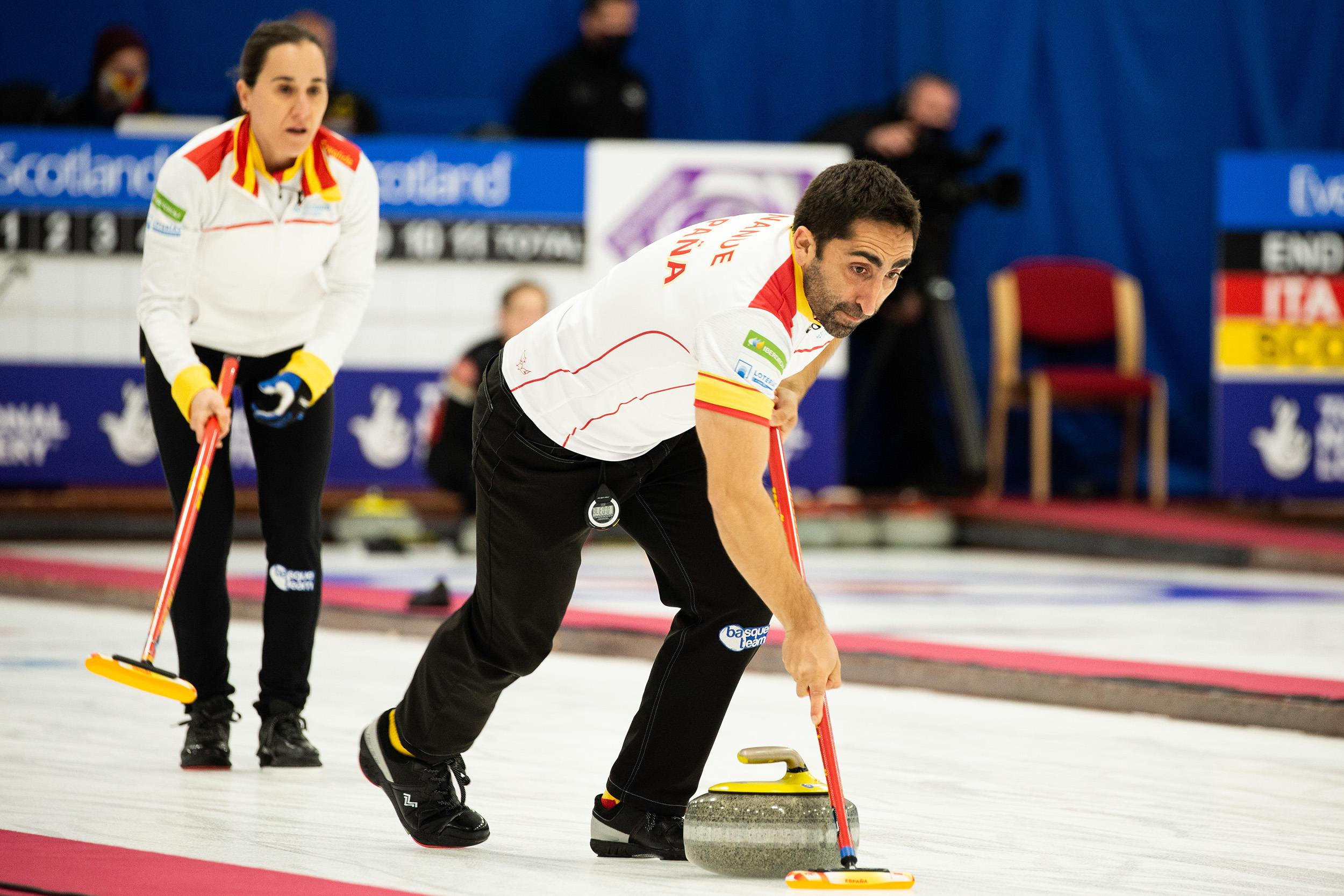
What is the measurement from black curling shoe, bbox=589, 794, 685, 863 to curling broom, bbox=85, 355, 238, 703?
0.86m

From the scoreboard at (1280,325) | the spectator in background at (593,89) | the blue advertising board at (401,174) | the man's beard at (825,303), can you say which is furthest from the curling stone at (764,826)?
the spectator in background at (593,89)

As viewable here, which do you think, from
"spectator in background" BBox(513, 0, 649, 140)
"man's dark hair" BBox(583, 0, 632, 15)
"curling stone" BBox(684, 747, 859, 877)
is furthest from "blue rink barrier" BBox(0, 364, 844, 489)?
"curling stone" BBox(684, 747, 859, 877)

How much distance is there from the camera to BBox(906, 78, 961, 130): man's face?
7.60 metres

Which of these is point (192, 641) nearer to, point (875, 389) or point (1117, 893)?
point (1117, 893)

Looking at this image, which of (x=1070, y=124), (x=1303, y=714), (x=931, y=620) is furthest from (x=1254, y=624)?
(x=1070, y=124)

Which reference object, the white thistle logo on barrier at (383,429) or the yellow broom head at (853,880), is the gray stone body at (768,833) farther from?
the white thistle logo on barrier at (383,429)

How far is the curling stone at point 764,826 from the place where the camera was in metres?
2.36

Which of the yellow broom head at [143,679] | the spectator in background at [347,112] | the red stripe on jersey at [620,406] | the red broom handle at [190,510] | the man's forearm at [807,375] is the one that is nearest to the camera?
the red stripe on jersey at [620,406]

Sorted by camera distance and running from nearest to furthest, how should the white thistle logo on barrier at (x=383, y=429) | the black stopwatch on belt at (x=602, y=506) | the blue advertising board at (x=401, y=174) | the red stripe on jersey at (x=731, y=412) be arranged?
the red stripe on jersey at (x=731, y=412) < the black stopwatch on belt at (x=602, y=506) < the blue advertising board at (x=401, y=174) < the white thistle logo on barrier at (x=383, y=429)

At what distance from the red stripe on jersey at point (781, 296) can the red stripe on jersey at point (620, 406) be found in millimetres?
186

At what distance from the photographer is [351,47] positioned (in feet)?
27.3

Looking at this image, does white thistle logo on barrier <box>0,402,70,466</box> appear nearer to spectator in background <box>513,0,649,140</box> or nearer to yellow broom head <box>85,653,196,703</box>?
spectator in background <box>513,0,649,140</box>

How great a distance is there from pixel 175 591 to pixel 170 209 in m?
0.71

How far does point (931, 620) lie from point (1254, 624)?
0.96m
